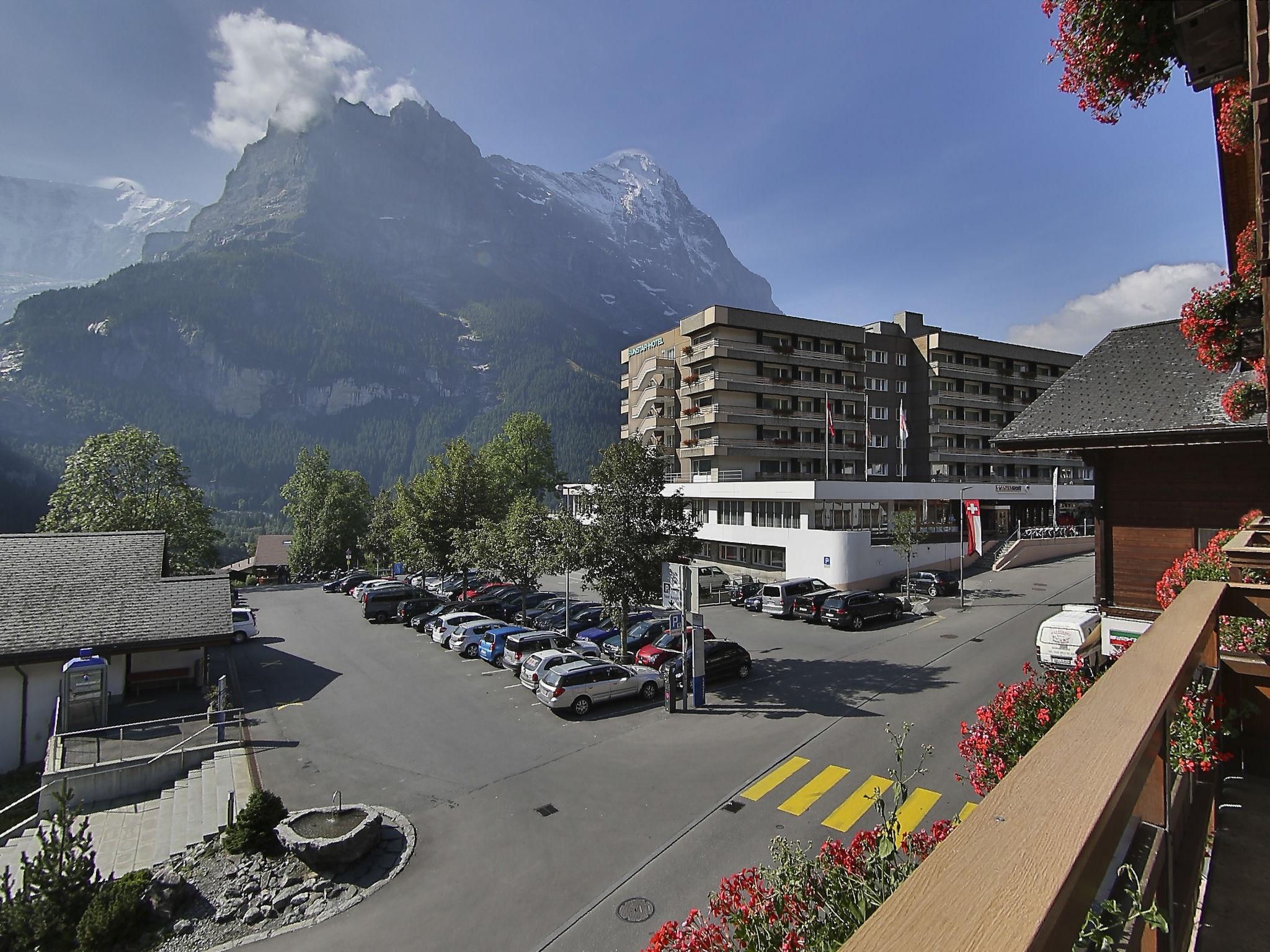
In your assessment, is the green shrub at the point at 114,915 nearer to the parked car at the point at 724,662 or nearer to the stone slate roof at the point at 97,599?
the stone slate roof at the point at 97,599

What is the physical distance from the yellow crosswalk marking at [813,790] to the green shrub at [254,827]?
1019cm

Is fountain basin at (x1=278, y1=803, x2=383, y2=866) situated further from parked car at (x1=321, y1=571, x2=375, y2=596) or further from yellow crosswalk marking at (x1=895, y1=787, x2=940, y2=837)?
parked car at (x1=321, y1=571, x2=375, y2=596)

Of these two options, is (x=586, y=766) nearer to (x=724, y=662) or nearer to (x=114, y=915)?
(x=724, y=662)

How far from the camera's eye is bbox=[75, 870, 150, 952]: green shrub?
984 centimetres

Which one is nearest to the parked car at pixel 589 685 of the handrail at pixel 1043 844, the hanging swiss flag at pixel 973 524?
the handrail at pixel 1043 844

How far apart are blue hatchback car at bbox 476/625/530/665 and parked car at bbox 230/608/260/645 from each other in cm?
1460

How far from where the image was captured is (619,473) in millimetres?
23484

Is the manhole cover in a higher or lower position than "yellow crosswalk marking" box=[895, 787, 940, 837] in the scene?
lower

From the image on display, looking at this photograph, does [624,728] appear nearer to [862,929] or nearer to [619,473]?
[619,473]

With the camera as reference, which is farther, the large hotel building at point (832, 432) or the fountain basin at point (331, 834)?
the large hotel building at point (832, 432)

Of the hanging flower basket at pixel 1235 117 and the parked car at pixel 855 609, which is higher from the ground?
the hanging flower basket at pixel 1235 117

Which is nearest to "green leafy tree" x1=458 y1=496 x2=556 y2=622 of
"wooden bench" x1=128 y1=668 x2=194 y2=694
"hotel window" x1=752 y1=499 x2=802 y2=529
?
"wooden bench" x1=128 y1=668 x2=194 y2=694

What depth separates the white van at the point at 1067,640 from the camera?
20.6 metres

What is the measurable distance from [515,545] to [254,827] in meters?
19.6
